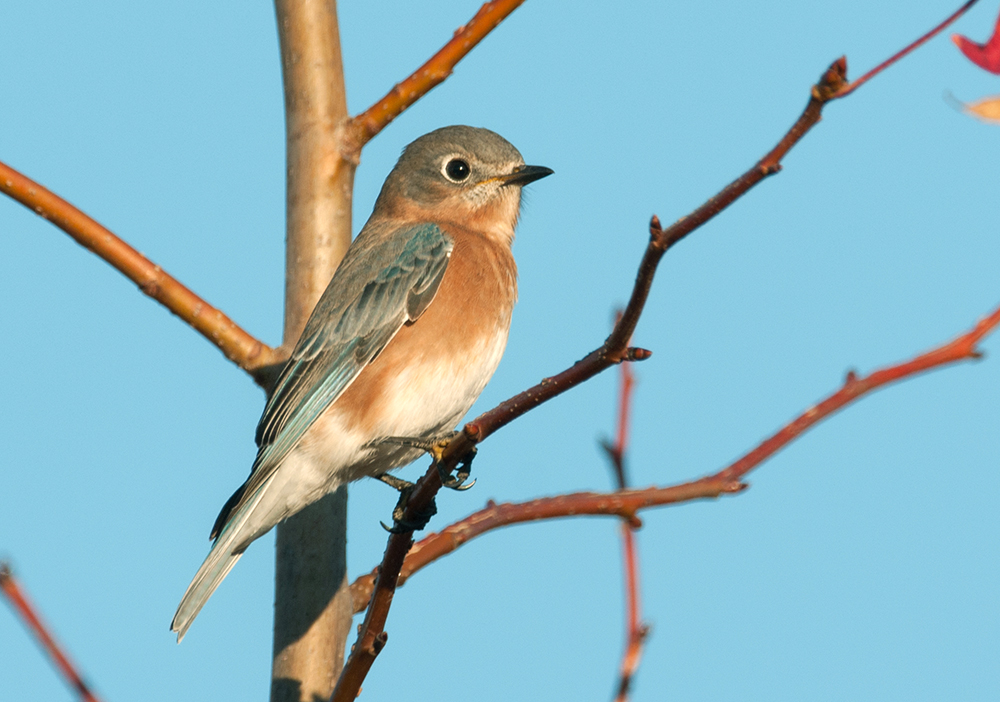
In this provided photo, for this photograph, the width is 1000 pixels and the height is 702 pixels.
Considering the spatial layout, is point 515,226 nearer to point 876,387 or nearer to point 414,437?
point 414,437

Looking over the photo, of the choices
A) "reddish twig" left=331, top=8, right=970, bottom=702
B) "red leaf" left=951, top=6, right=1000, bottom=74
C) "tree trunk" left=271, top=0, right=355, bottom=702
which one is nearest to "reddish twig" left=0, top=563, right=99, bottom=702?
"reddish twig" left=331, top=8, right=970, bottom=702

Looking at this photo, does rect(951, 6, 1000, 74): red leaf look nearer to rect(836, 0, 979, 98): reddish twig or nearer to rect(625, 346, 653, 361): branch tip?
rect(836, 0, 979, 98): reddish twig

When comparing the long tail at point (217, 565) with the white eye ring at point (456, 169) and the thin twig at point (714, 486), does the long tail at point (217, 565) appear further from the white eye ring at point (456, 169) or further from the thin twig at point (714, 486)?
the white eye ring at point (456, 169)

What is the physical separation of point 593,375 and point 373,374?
295cm

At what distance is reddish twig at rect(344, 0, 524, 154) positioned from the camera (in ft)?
15.8

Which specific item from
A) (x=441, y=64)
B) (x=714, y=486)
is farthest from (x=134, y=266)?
(x=714, y=486)

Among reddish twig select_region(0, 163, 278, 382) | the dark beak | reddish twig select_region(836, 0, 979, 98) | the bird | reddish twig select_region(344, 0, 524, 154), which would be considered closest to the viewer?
reddish twig select_region(836, 0, 979, 98)

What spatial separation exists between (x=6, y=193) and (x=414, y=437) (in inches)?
83.3

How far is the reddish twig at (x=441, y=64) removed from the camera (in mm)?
4824

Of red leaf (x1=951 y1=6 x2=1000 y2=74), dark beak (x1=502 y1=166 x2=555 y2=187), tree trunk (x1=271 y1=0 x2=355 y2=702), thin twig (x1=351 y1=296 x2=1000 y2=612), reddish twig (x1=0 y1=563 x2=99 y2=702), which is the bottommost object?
reddish twig (x1=0 y1=563 x2=99 y2=702)

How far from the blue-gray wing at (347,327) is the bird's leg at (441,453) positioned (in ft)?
1.46

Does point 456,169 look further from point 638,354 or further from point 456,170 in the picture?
point 638,354

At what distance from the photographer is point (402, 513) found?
436cm

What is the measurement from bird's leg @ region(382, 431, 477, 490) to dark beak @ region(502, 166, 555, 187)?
65.8 inches
